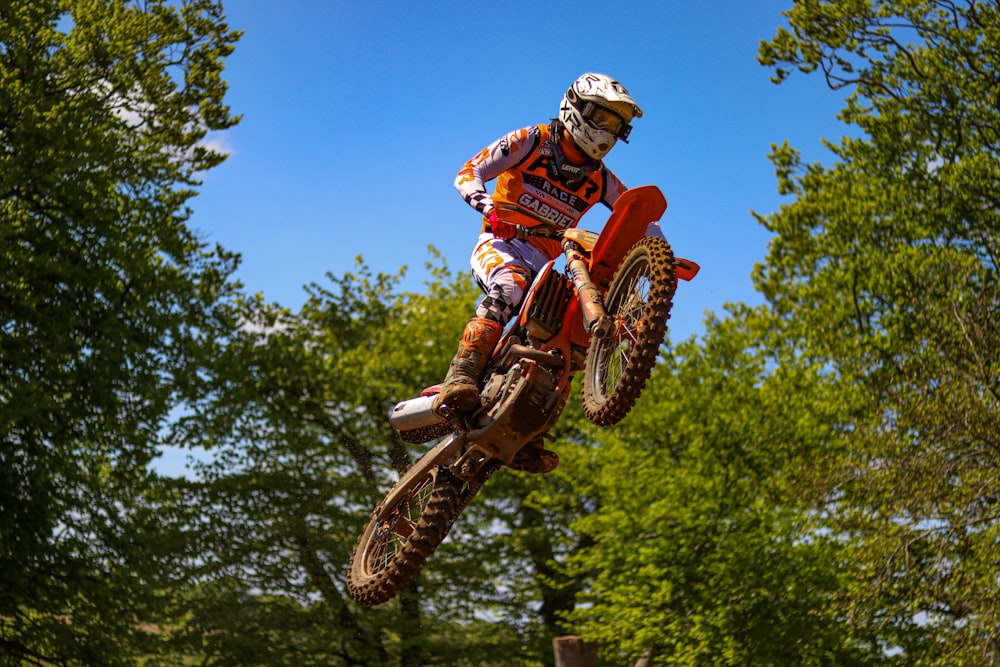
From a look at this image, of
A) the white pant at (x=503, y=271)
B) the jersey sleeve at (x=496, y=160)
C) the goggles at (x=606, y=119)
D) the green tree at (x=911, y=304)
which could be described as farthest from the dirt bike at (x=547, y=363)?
the green tree at (x=911, y=304)

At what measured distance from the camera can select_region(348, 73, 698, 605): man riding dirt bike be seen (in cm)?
668

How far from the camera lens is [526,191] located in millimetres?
7410


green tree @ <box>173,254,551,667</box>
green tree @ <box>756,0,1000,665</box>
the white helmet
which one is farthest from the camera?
green tree @ <box>173,254,551,667</box>

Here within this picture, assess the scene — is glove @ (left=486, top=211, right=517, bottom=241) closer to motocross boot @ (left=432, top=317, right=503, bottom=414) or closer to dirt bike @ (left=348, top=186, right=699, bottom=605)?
dirt bike @ (left=348, top=186, right=699, bottom=605)

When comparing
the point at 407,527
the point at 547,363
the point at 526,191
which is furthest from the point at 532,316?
the point at 407,527

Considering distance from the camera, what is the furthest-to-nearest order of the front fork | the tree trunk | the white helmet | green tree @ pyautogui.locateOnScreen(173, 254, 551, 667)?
green tree @ pyautogui.locateOnScreen(173, 254, 551, 667) < the tree trunk < the white helmet < the front fork

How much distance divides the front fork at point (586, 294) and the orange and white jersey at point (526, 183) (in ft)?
1.30

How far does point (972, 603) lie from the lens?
1712 centimetres

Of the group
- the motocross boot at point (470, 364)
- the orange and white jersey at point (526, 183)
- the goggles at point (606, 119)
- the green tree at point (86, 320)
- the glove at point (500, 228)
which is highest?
the green tree at point (86, 320)

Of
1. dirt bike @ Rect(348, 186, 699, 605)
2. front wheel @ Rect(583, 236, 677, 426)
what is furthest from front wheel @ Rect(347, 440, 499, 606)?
front wheel @ Rect(583, 236, 677, 426)

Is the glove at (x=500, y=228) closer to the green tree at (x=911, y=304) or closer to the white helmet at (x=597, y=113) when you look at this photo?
the white helmet at (x=597, y=113)

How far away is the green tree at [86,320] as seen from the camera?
20594 millimetres

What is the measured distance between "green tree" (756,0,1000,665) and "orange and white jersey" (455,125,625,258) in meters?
12.5

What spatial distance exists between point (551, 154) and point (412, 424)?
82.6 inches
